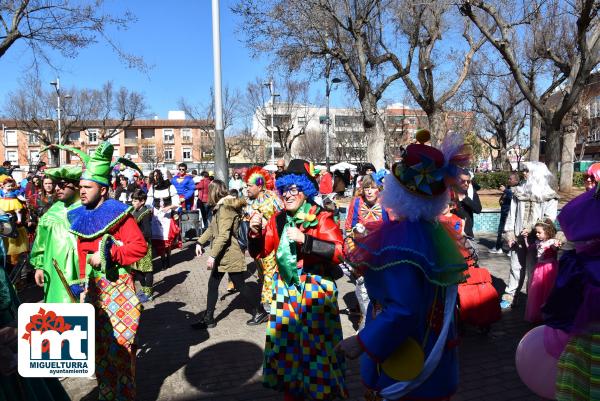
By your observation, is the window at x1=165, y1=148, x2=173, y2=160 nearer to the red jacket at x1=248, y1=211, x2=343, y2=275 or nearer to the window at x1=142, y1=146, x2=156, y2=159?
the window at x1=142, y1=146, x2=156, y2=159

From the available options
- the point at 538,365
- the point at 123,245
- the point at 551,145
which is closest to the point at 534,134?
the point at 551,145

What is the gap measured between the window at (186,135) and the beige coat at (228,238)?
69375mm

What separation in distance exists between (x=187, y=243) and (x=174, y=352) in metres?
7.70

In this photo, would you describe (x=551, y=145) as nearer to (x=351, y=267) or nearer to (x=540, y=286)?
(x=540, y=286)

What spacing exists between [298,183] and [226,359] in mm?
2361

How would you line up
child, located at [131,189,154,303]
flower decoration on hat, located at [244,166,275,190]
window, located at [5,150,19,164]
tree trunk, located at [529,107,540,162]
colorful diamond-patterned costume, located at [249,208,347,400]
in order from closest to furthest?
colorful diamond-patterned costume, located at [249,208,347,400]
flower decoration on hat, located at [244,166,275,190]
child, located at [131,189,154,303]
tree trunk, located at [529,107,540,162]
window, located at [5,150,19,164]

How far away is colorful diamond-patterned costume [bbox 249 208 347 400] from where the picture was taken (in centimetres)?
328

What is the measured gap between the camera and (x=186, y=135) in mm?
72938

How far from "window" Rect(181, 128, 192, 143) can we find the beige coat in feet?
228

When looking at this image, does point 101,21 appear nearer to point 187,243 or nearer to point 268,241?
point 187,243

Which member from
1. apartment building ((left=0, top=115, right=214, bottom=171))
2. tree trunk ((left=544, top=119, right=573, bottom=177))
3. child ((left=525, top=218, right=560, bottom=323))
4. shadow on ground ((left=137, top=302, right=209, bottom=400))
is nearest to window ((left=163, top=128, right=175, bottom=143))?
apartment building ((left=0, top=115, right=214, bottom=171))

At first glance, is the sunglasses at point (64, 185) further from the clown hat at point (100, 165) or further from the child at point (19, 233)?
the child at point (19, 233)

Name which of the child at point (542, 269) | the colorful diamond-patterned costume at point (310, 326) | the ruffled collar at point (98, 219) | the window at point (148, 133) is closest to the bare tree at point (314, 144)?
the window at point (148, 133)

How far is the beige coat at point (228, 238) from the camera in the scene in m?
5.88
